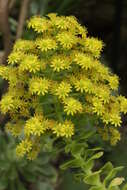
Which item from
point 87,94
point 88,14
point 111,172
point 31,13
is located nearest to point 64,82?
point 87,94

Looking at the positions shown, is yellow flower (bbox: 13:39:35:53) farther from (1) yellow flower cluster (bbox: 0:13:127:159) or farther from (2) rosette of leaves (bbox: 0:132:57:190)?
(2) rosette of leaves (bbox: 0:132:57:190)

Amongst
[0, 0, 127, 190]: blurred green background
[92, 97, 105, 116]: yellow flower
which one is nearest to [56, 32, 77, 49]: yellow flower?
[92, 97, 105, 116]: yellow flower

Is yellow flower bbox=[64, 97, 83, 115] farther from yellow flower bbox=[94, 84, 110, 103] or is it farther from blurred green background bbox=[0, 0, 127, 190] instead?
blurred green background bbox=[0, 0, 127, 190]

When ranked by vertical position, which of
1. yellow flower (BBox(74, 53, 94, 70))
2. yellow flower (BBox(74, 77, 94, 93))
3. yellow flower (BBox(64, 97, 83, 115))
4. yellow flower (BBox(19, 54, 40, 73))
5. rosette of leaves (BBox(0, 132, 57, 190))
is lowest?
rosette of leaves (BBox(0, 132, 57, 190))

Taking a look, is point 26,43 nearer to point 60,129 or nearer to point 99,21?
point 60,129

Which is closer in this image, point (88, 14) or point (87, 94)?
point (87, 94)

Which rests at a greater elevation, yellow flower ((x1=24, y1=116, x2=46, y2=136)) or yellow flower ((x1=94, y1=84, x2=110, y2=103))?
yellow flower ((x1=94, y1=84, x2=110, y2=103))

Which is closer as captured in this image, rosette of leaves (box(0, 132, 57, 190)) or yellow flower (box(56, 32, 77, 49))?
yellow flower (box(56, 32, 77, 49))

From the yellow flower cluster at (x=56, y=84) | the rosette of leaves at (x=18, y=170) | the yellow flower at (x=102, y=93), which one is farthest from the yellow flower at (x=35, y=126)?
the rosette of leaves at (x=18, y=170)

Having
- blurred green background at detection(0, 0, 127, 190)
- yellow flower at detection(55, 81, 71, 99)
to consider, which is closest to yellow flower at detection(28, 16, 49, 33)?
yellow flower at detection(55, 81, 71, 99)
